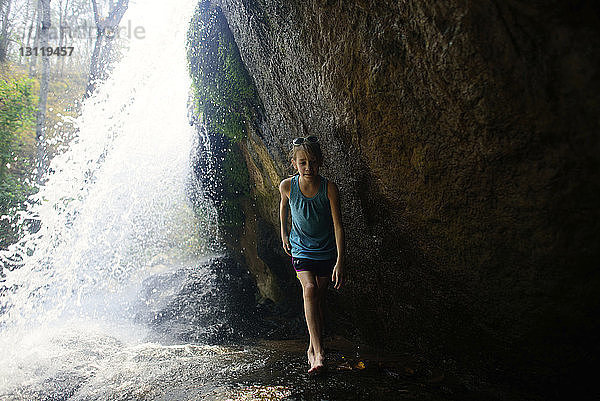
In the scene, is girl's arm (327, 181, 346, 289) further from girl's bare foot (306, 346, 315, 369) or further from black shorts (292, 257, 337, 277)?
girl's bare foot (306, 346, 315, 369)

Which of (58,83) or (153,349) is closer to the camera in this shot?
(153,349)

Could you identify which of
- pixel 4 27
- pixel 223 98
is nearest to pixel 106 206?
pixel 223 98

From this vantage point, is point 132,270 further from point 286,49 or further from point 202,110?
point 286,49

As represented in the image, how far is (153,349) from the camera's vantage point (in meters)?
4.51

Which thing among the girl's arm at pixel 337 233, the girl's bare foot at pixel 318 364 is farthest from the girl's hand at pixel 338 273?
the girl's bare foot at pixel 318 364

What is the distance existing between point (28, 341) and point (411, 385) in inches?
198

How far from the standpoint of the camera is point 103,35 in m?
13.1

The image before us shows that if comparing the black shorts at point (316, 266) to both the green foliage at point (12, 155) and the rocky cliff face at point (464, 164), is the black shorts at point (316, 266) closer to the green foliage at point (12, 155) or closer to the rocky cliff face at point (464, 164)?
the rocky cliff face at point (464, 164)

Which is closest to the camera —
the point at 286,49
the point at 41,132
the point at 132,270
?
the point at 286,49

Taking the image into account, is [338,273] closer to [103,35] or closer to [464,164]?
[464,164]

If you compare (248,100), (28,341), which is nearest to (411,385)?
(248,100)

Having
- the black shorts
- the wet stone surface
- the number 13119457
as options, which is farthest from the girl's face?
the number 13119457

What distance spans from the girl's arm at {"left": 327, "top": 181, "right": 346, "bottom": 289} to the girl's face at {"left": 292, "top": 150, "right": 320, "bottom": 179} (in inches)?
7.0

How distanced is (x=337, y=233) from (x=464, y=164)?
3.52ft
